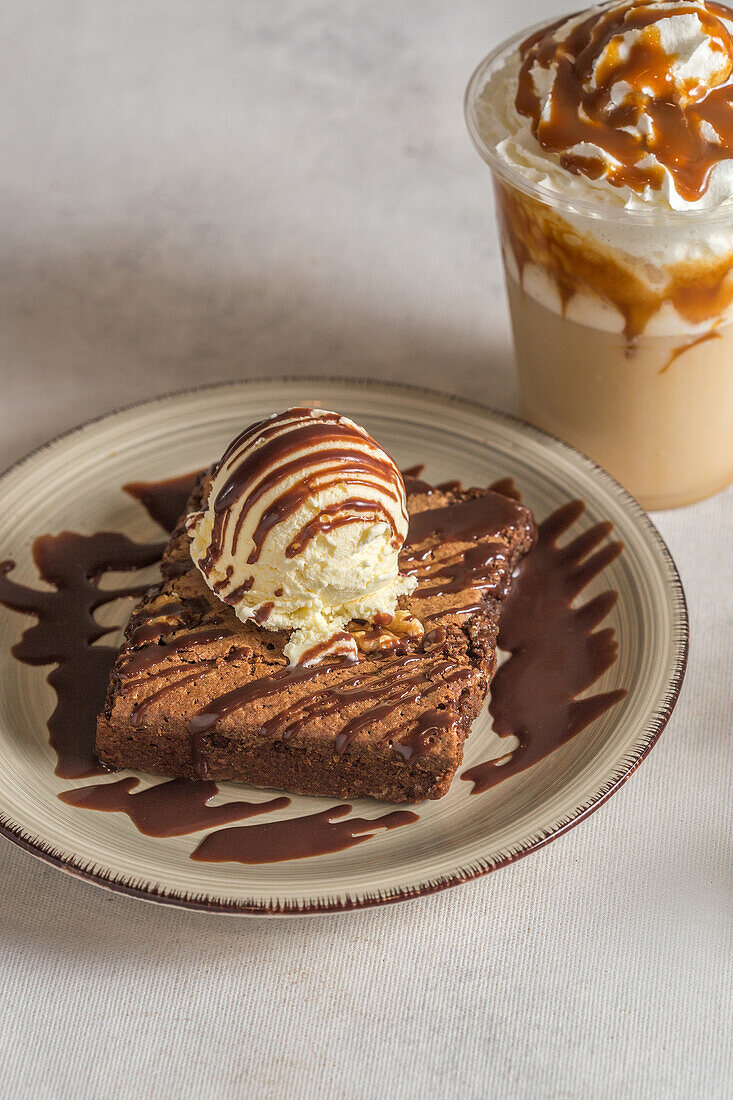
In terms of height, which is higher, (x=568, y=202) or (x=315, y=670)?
(x=568, y=202)

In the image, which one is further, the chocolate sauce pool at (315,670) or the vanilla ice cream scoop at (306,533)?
the vanilla ice cream scoop at (306,533)

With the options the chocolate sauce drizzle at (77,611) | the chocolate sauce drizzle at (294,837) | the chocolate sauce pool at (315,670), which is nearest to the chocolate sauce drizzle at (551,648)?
the chocolate sauce pool at (315,670)

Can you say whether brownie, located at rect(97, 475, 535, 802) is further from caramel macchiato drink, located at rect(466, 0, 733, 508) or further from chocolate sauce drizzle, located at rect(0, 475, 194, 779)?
caramel macchiato drink, located at rect(466, 0, 733, 508)

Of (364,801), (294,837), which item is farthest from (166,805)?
(364,801)

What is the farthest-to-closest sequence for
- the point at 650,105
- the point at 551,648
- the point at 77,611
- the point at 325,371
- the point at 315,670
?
the point at 325,371 → the point at 77,611 → the point at 551,648 → the point at 650,105 → the point at 315,670

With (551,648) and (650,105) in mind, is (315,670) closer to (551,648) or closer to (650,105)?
(551,648)

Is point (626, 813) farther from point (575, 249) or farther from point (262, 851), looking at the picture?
point (575, 249)

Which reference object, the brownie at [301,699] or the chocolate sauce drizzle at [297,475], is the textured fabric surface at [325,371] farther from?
the chocolate sauce drizzle at [297,475]
